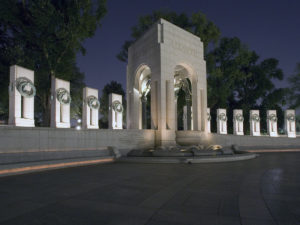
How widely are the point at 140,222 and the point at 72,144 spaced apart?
41.7 ft

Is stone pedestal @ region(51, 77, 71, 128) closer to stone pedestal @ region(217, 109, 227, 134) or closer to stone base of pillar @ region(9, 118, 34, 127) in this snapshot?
stone base of pillar @ region(9, 118, 34, 127)

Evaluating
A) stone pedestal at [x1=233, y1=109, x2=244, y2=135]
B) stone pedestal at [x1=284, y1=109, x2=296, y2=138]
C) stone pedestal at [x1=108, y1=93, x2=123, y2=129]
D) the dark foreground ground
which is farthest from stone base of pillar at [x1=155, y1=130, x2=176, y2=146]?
stone pedestal at [x1=284, y1=109, x2=296, y2=138]

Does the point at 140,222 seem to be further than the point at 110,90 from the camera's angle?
No

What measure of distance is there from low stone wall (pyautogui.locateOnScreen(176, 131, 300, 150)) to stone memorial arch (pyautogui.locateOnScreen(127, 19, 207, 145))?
1271 millimetres

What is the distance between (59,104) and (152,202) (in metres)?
13.5

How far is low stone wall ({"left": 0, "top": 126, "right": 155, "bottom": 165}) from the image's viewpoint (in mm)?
12523

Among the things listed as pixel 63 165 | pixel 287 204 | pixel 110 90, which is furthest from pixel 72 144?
pixel 110 90

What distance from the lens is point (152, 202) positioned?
5793 millimetres

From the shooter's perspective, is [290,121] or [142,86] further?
[290,121]

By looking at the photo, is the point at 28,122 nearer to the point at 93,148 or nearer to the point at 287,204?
the point at 93,148

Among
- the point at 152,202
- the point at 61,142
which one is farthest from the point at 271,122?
the point at 152,202

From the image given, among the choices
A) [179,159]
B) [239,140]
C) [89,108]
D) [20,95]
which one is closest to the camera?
[20,95]

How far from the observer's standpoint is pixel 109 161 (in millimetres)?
16406

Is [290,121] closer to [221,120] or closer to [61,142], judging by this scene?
[221,120]
